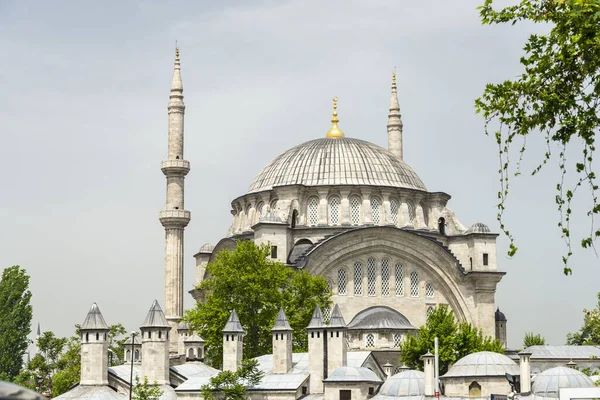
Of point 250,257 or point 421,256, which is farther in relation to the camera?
point 421,256

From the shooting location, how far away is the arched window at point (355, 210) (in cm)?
5669

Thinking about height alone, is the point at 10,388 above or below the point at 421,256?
below

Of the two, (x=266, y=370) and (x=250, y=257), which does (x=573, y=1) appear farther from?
(x=250, y=257)

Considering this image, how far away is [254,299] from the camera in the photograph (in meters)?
48.5

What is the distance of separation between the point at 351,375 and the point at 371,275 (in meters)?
16.7

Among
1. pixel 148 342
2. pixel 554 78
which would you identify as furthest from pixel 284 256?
pixel 554 78

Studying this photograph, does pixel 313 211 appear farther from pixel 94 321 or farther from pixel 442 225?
pixel 94 321

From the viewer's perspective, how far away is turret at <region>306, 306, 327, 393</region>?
130ft

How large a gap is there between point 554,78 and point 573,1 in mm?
1497

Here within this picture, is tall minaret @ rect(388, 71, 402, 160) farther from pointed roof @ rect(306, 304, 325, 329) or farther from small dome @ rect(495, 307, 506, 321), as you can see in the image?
pointed roof @ rect(306, 304, 325, 329)

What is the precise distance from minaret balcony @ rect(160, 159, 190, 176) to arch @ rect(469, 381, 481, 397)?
888 inches

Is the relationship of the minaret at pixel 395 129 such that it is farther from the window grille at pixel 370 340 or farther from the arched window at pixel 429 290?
the window grille at pixel 370 340

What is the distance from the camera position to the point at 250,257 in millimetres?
49656

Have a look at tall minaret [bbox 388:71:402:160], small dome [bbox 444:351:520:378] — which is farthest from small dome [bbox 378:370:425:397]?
tall minaret [bbox 388:71:402:160]
